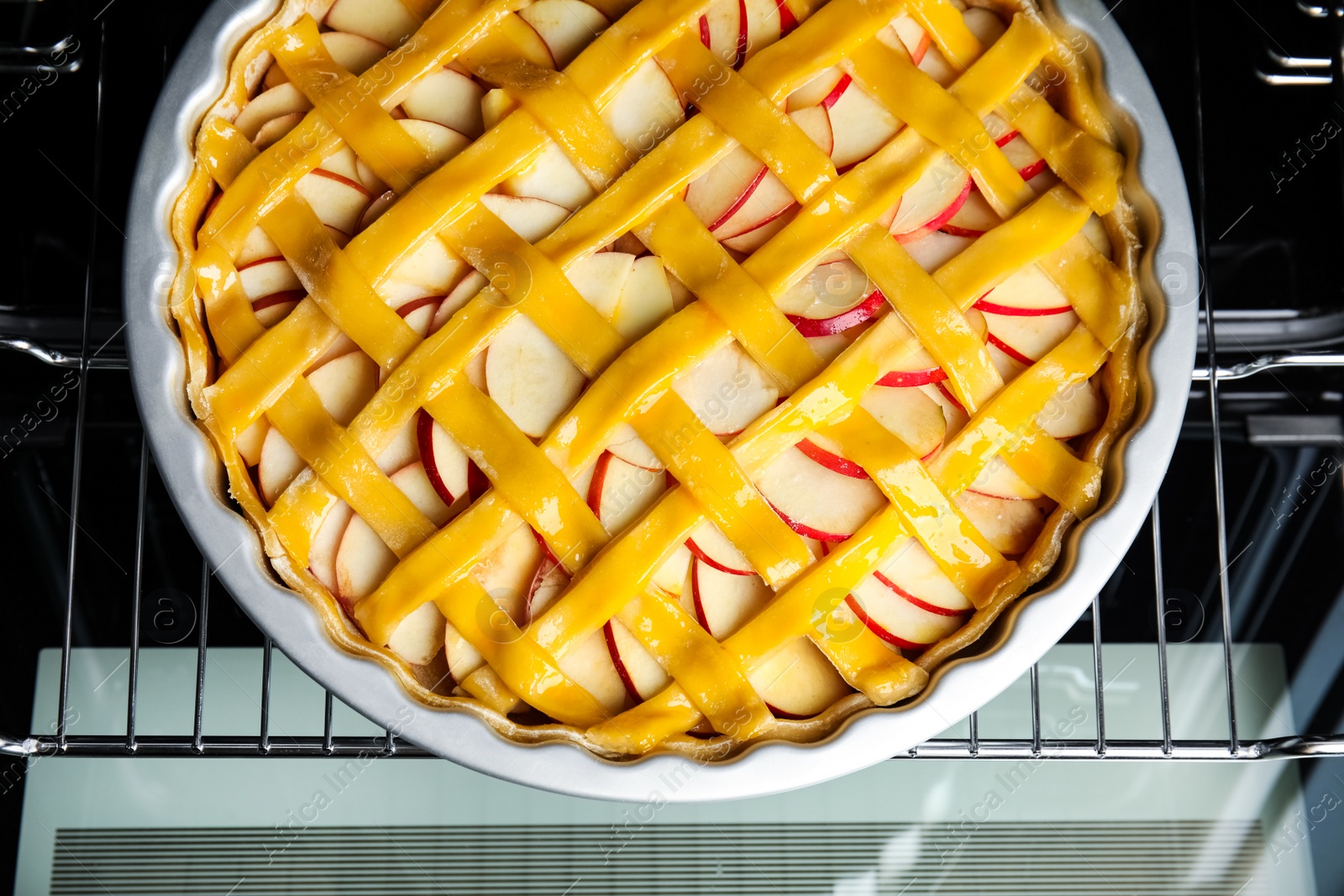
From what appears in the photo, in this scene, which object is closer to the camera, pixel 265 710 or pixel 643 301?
pixel 643 301

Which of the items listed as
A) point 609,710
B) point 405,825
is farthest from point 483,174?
point 405,825

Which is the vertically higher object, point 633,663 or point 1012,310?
point 1012,310

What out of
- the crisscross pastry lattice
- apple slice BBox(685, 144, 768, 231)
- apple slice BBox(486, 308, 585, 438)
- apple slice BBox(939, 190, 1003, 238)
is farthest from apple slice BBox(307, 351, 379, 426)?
apple slice BBox(939, 190, 1003, 238)

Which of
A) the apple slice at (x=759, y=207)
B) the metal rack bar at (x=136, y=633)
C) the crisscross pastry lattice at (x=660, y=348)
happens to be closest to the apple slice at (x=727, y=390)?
the crisscross pastry lattice at (x=660, y=348)

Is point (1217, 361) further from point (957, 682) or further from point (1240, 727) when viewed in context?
point (957, 682)

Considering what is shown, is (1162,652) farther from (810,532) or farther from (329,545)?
(329,545)

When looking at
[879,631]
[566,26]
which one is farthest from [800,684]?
[566,26]

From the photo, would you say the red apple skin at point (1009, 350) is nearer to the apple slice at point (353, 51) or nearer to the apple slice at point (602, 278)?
the apple slice at point (602, 278)
